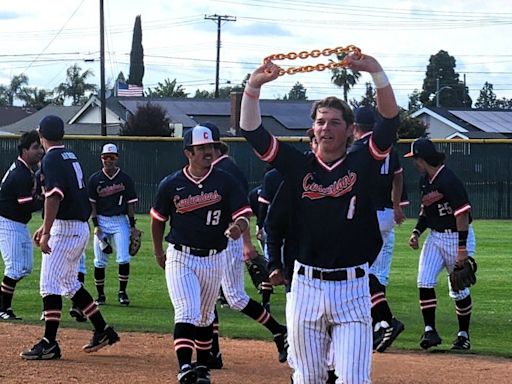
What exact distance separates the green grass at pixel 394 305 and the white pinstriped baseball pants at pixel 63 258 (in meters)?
2.02

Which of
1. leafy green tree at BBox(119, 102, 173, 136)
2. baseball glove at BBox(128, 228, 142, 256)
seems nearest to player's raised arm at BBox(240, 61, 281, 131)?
baseball glove at BBox(128, 228, 142, 256)

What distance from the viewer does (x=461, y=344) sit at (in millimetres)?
9938

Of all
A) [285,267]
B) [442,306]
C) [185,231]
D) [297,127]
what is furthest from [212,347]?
[297,127]

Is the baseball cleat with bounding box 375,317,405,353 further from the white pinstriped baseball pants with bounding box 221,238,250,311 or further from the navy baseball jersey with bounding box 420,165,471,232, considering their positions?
the white pinstriped baseball pants with bounding box 221,238,250,311

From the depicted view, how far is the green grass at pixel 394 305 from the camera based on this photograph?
11039 mm

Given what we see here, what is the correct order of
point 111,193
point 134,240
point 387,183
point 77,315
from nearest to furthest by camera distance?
point 387,183 → point 77,315 → point 134,240 → point 111,193

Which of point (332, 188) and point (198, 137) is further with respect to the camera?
point (198, 137)

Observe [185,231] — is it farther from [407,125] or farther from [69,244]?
[407,125]

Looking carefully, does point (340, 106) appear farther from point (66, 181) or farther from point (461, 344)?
point (461, 344)

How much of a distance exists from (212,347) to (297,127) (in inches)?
2029

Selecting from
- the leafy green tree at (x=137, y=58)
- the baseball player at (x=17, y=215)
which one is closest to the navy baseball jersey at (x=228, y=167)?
the baseball player at (x=17, y=215)

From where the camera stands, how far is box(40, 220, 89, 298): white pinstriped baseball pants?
9.11m

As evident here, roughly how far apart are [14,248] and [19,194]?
0.62 m

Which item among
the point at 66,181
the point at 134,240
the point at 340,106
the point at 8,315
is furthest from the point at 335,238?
the point at 134,240
